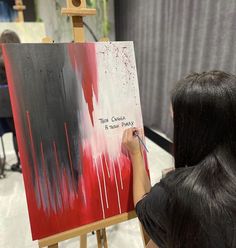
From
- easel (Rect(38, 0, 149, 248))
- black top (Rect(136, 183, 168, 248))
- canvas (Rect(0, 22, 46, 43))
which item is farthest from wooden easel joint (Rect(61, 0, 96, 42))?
canvas (Rect(0, 22, 46, 43))

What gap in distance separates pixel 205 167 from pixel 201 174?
2 centimetres

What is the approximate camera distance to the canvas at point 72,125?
2.78 ft

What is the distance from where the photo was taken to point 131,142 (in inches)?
39.3

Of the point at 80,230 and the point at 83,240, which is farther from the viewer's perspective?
the point at 83,240

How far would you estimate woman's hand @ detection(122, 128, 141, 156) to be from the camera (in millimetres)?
995

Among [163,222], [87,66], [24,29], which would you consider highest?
[24,29]

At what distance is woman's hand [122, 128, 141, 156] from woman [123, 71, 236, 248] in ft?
1.04

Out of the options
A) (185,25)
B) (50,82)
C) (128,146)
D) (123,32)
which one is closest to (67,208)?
(128,146)

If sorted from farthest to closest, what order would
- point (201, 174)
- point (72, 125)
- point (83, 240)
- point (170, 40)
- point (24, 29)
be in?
point (24, 29)
point (170, 40)
point (83, 240)
point (72, 125)
point (201, 174)

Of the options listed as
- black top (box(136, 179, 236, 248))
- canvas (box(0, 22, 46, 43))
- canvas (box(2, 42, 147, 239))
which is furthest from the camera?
canvas (box(0, 22, 46, 43))

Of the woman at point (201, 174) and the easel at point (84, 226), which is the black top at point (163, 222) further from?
the easel at point (84, 226)

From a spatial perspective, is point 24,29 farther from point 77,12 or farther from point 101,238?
point 101,238

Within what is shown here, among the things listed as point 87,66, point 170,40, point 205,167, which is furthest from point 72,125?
point 170,40

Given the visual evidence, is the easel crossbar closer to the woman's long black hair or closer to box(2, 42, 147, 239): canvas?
box(2, 42, 147, 239): canvas
